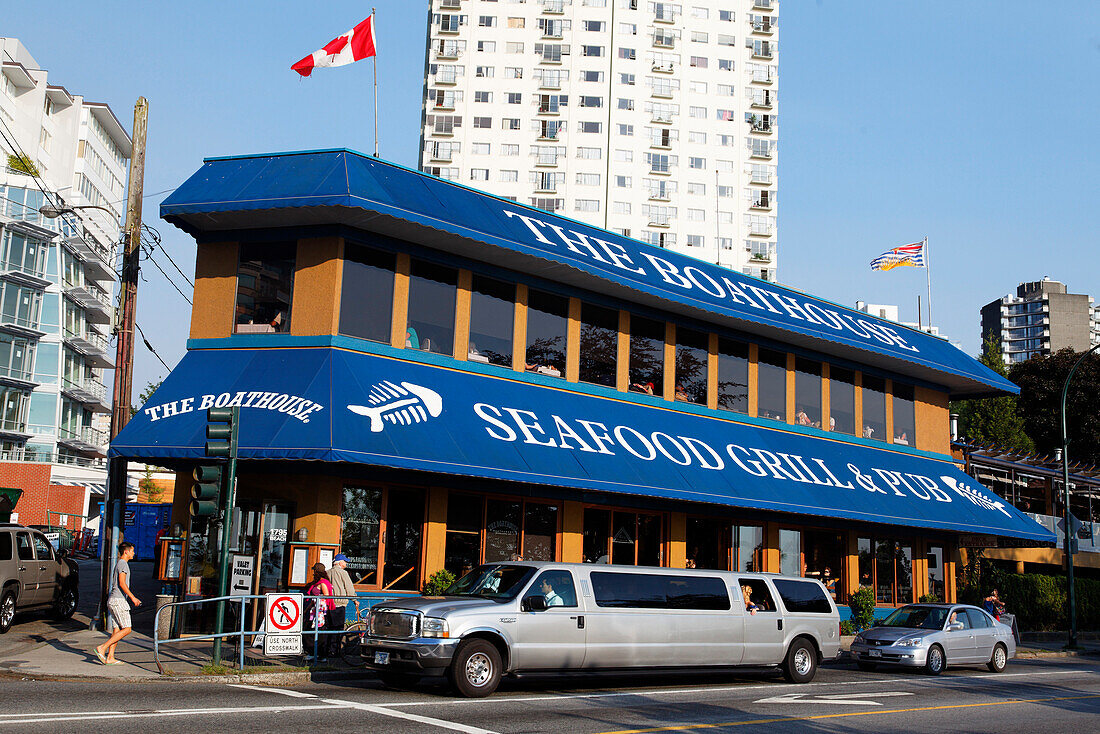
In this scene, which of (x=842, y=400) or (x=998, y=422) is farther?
(x=998, y=422)

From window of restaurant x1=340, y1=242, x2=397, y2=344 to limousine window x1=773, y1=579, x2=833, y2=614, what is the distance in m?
9.47

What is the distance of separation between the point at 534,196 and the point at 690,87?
1789 centimetres

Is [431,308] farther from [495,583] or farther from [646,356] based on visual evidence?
[495,583]

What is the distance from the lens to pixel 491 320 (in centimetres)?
2297

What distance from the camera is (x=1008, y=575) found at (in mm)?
34938

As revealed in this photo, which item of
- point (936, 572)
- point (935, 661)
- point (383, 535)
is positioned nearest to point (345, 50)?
point (383, 535)

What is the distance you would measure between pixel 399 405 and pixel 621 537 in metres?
7.67

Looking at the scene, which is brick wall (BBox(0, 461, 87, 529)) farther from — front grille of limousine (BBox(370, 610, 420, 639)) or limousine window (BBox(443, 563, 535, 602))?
front grille of limousine (BBox(370, 610, 420, 639))

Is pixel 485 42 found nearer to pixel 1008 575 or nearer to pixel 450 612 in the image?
pixel 1008 575

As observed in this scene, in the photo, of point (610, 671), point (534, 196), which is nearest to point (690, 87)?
point (534, 196)

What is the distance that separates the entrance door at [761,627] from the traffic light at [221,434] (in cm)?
932

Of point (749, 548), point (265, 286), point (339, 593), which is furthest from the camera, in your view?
point (749, 548)

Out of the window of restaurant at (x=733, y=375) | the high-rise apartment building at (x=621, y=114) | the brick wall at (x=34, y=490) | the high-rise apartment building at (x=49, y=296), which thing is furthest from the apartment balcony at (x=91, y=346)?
the window of restaurant at (x=733, y=375)

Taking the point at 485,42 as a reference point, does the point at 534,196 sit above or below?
below
